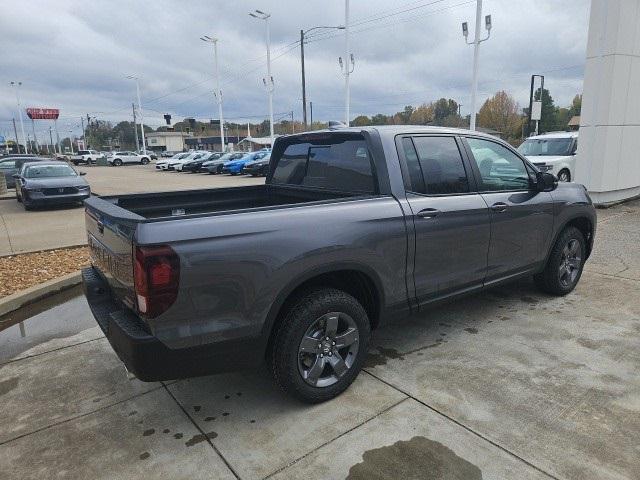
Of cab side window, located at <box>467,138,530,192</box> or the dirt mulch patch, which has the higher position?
cab side window, located at <box>467,138,530,192</box>

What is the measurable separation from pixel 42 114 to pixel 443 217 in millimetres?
105680

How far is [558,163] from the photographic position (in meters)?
13.1

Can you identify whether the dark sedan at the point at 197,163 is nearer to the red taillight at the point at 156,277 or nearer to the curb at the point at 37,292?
the curb at the point at 37,292

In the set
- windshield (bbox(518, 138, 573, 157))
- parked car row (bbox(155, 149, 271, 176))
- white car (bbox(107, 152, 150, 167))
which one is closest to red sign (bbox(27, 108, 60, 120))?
white car (bbox(107, 152, 150, 167))

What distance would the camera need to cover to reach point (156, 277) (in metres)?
2.35

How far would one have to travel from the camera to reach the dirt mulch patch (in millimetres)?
5809

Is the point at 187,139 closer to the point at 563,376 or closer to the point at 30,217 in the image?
the point at 30,217

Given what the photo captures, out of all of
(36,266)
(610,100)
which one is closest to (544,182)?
(36,266)

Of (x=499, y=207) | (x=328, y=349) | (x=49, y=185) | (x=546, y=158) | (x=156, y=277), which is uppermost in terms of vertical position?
(x=546, y=158)

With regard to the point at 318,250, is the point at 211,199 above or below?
above

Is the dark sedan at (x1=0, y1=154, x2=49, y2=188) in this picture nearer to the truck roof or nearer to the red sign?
the truck roof

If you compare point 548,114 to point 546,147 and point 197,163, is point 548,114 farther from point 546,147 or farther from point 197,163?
point 546,147

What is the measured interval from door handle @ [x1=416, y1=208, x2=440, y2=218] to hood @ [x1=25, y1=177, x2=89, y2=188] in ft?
42.8

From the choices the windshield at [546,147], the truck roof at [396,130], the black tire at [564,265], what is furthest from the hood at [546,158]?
the truck roof at [396,130]
